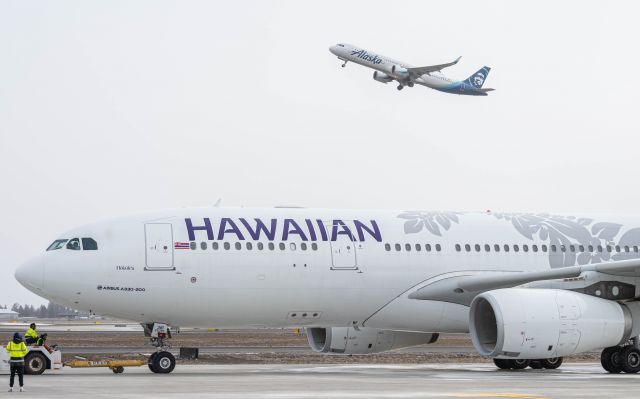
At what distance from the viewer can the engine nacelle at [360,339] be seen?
27.0m

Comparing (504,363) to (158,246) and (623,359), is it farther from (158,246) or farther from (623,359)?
(158,246)

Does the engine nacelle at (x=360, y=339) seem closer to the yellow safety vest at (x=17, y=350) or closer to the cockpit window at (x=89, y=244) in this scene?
the cockpit window at (x=89, y=244)

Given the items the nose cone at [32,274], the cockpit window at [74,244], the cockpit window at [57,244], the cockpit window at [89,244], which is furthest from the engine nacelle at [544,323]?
the nose cone at [32,274]

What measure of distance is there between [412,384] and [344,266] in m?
5.54

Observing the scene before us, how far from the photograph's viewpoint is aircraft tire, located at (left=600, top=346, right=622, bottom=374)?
2545cm

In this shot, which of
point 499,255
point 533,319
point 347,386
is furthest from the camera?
point 499,255

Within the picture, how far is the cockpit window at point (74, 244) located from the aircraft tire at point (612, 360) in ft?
41.2

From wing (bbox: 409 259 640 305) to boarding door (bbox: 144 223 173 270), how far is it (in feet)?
19.6

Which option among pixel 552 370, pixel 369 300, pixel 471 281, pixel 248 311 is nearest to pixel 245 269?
pixel 248 311

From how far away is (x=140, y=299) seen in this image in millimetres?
23422

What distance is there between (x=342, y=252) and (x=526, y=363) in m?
6.38

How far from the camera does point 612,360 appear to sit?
25.5 meters

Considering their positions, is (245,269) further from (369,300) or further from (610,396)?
(610,396)

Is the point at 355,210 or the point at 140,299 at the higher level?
the point at 355,210
